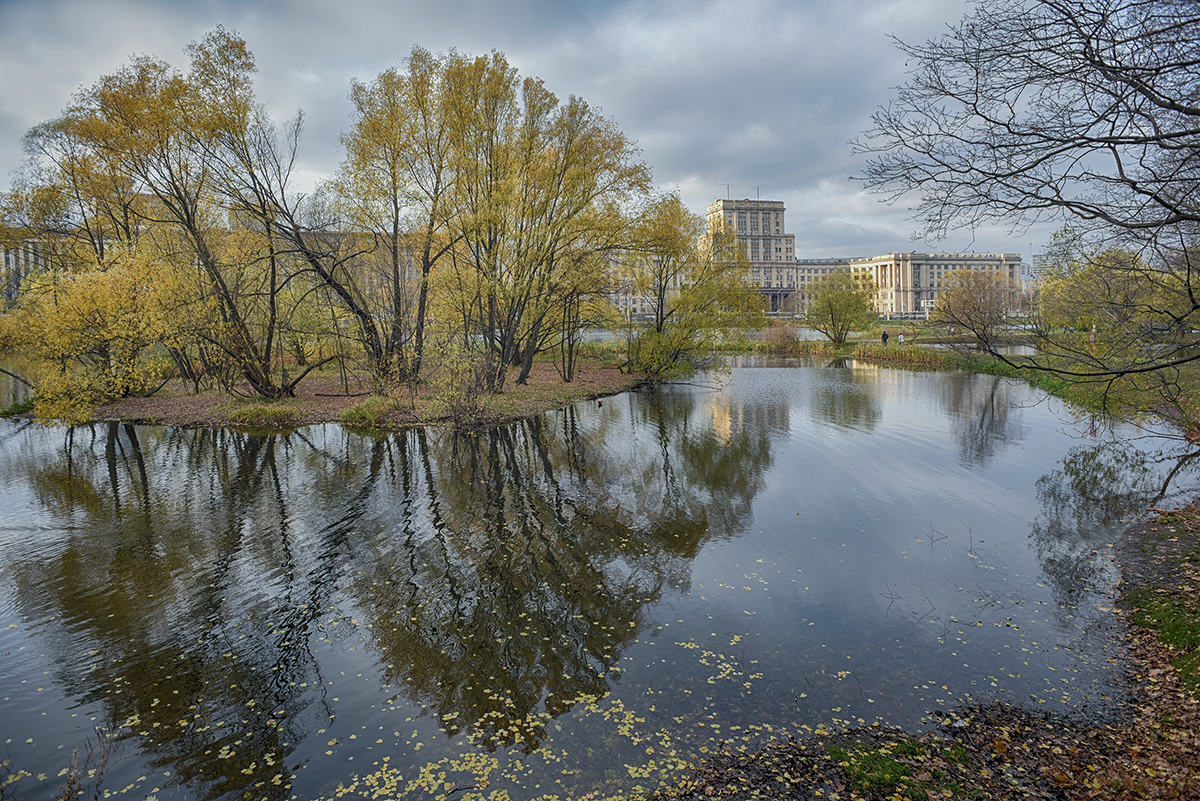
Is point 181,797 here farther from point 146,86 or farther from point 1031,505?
point 146,86

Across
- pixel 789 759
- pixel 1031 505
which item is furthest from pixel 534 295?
pixel 789 759

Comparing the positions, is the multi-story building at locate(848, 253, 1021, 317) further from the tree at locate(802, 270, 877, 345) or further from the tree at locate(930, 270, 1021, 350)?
the tree at locate(802, 270, 877, 345)

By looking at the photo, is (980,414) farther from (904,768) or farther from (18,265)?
(18,265)

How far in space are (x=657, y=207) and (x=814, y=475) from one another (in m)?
18.6

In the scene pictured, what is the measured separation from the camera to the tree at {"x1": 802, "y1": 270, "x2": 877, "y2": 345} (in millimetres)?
53091

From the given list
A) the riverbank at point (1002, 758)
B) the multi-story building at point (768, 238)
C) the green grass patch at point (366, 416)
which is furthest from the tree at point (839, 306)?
the multi-story building at point (768, 238)

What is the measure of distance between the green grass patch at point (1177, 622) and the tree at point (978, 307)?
3.61 m

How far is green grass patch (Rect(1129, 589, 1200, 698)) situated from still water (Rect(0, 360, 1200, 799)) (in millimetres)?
429

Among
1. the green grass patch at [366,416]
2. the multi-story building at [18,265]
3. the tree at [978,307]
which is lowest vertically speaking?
the green grass patch at [366,416]

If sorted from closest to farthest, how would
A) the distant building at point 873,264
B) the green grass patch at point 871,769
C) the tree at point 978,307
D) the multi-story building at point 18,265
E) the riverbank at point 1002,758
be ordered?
the riverbank at point 1002,758
the green grass patch at point 871,769
the tree at point 978,307
the multi-story building at point 18,265
the distant building at point 873,264

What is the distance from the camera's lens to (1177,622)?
6.98 m

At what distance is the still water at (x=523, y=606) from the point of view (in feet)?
18.2

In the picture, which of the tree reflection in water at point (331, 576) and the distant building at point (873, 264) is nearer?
the tree reflection in water at point (331, 576)

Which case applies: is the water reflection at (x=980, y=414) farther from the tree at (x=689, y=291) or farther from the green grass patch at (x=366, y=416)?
the green grass patch at (x=366, y=416)
